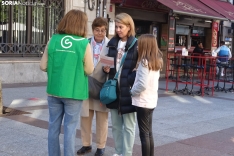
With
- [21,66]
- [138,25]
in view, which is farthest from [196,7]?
[21,66]

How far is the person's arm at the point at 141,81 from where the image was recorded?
458cm

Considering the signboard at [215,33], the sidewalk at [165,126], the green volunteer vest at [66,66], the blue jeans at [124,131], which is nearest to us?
the green volunteer vest at [66,66]

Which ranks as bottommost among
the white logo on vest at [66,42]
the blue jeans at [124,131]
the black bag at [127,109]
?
the blue jeans at [124,131]

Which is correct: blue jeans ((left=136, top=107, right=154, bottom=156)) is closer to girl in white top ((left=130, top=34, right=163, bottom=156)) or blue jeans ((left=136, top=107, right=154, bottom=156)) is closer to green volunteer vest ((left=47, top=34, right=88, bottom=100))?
girl in white top ((left=130, top=34, right=163, bottom=156))

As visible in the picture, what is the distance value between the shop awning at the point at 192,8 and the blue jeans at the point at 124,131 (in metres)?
10.1

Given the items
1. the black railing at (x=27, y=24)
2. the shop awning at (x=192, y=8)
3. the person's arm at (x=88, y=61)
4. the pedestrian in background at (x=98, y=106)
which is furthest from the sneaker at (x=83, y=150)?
the shop awning at (x=192, y=8)

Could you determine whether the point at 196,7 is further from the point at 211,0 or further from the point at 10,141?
the point at 10,141

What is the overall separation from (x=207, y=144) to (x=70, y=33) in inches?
132

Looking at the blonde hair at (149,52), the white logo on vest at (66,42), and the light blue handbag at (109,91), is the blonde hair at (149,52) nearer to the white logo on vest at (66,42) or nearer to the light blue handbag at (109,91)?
the light blue handbag at (109,91)

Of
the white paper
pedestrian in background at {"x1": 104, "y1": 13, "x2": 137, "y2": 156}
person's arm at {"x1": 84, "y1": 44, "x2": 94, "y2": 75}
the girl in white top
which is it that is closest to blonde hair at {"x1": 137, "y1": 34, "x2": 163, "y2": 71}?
the girl in white top

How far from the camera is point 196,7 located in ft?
55.8

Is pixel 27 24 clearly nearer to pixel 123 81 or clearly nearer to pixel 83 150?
pixel 83 150

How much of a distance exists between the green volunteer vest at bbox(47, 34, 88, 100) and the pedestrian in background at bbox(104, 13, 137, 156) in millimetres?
722

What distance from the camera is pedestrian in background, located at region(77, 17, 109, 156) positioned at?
5133 millimetres
